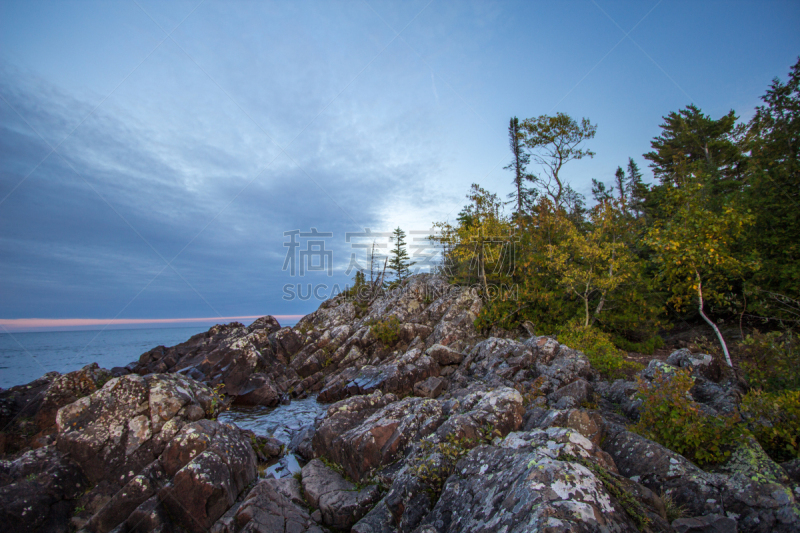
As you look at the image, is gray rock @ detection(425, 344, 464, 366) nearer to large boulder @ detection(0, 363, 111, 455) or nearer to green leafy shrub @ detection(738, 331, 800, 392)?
green leafy shrub @ detection(738, 331, 800, 392)

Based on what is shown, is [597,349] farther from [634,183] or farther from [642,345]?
[634,183]

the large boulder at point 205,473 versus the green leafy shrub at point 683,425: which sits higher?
the green leafy shrub at point 683,425

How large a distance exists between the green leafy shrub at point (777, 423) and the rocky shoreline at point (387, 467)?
2.16 feet

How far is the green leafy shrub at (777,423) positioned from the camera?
5.70 metres

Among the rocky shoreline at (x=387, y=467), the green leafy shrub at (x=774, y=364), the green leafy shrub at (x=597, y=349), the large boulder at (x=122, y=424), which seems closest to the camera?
the rocky shoreline at (x=387, y=467)

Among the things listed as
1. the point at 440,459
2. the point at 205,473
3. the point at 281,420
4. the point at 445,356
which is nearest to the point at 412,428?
the point at 440,459

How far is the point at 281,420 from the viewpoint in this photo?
16219 millimetres

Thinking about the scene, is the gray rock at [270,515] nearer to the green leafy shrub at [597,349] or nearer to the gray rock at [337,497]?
the gray rock at [337,497]

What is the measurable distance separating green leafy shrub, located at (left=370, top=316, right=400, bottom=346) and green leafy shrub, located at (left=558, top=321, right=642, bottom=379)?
12.4 m

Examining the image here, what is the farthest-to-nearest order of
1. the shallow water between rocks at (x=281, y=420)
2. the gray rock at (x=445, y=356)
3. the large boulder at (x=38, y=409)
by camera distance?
the gray rock at (x=445, y=356), the shallow water between rocks at (x=281, y=420), the large boulder at (x=38, y=409)

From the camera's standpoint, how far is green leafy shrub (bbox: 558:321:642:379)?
1479 cm

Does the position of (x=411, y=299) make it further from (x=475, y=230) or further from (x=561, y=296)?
(x=561, y=296)

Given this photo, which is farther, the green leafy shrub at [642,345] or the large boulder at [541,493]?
the green leafy shrub at [642,345]

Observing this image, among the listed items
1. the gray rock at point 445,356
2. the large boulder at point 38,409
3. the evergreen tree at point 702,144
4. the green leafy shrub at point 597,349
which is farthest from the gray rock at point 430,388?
the evergreen tree at point 702,144
